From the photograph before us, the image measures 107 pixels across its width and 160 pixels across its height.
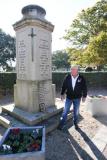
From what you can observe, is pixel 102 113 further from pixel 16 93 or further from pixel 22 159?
pixel 22 159

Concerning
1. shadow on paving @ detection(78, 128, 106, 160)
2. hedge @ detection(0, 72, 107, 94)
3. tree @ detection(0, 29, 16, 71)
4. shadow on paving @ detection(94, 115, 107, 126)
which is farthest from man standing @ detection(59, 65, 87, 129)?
tree @ detection(0, 29, 16, 71)

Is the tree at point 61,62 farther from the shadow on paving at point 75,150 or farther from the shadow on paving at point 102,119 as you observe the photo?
the shadow on paving at point 75,150

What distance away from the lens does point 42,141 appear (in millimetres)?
3283

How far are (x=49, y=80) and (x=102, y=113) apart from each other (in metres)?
2.50

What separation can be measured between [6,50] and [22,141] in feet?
114

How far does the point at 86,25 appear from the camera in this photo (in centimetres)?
2188

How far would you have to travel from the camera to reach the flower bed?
3045mm

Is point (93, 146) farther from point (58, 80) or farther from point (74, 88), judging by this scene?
point (58, 80)

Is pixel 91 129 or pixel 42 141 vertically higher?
pixel 42 141

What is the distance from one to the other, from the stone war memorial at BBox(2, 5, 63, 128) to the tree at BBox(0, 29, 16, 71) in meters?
30.2

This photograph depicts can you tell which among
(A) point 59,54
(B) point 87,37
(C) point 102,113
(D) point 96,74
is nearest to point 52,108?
(C) point 102,113

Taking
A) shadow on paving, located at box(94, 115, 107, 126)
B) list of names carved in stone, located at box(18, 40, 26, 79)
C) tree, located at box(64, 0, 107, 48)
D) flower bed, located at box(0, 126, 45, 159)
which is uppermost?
tree, located at box(64, 0, 107, 48)

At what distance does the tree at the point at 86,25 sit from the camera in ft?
64.2

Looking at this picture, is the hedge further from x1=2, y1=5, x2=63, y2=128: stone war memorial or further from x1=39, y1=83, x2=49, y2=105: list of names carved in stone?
x1=39, y1=83, x2=49, y2=105: list of names carved in stone
